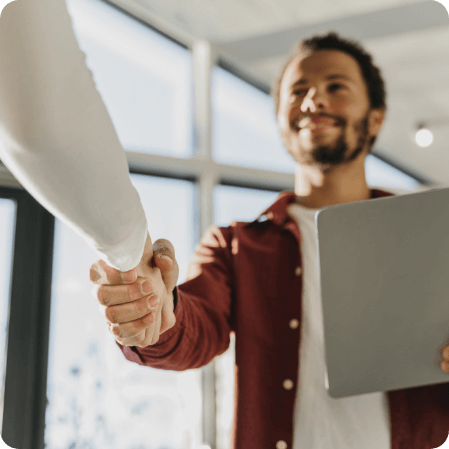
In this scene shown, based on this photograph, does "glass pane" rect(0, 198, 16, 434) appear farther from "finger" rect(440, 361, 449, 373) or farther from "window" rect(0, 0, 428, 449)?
"finger" rect(440, 361, 449, 373)

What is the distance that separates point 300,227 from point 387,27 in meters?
2.43

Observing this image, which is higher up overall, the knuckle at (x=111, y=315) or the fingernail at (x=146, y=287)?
the fingernail at (x=146, y=287)

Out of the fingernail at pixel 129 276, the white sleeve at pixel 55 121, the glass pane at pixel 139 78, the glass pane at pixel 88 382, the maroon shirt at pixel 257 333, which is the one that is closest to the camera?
the white sleeve at pixel 55 121

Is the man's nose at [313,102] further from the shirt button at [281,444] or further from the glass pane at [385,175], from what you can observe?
the glass pane at [385,175]

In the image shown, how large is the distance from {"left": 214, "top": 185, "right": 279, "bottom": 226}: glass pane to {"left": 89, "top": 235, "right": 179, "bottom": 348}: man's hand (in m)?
2.60

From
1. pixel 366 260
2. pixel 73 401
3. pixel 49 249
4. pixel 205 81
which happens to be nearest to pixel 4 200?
pixel 49 249

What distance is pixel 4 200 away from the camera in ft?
8.14

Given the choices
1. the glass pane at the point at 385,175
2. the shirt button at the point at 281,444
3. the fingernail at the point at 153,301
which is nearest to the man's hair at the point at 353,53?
the shirt button at the point at 281,444

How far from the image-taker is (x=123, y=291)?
519 mm

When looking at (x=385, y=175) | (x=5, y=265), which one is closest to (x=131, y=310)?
(x=5, y=265)

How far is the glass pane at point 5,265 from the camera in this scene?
2312mm

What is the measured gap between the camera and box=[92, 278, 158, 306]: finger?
52cm

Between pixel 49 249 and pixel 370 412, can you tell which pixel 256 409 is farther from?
pixel 49 249

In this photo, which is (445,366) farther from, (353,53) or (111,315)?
(353,53)
